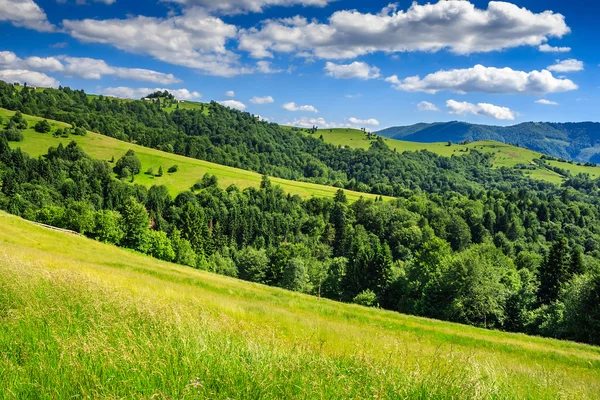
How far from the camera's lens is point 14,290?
834cm

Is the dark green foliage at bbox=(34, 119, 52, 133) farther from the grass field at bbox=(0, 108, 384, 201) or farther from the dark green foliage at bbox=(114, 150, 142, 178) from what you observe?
the dark green foliage at bbox=(114, 150, 142, 178)

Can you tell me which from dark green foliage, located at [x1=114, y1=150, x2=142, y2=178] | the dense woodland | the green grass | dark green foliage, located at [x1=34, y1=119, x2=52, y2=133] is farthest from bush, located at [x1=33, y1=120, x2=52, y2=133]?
the green grass

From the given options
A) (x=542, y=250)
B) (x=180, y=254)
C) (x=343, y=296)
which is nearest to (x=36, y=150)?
(x=180, y=254)

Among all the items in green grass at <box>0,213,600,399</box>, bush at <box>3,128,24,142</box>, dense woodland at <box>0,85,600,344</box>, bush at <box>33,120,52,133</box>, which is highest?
bush at <box>33,120,52,133</box>

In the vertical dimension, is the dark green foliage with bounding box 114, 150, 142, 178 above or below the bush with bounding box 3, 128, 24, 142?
below

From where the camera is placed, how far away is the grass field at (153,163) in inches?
5641

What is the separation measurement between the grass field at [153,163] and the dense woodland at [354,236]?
6.41 m

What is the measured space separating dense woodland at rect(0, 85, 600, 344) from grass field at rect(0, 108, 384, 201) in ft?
21.0

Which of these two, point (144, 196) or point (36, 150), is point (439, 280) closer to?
point (144, 196)

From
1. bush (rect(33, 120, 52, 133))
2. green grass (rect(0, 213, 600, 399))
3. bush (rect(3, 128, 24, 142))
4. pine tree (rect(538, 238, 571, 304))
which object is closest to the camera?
green grass (rect(0, 213, 600, 399))

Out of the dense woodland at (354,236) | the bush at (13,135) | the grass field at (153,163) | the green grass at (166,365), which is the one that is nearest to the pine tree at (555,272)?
the dense woodland at (354,236)

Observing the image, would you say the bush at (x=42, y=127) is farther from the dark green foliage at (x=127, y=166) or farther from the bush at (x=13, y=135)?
the dark green foliage at (x=127, y=166)

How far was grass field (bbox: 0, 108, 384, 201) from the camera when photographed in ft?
470

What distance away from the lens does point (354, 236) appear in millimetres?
130250
